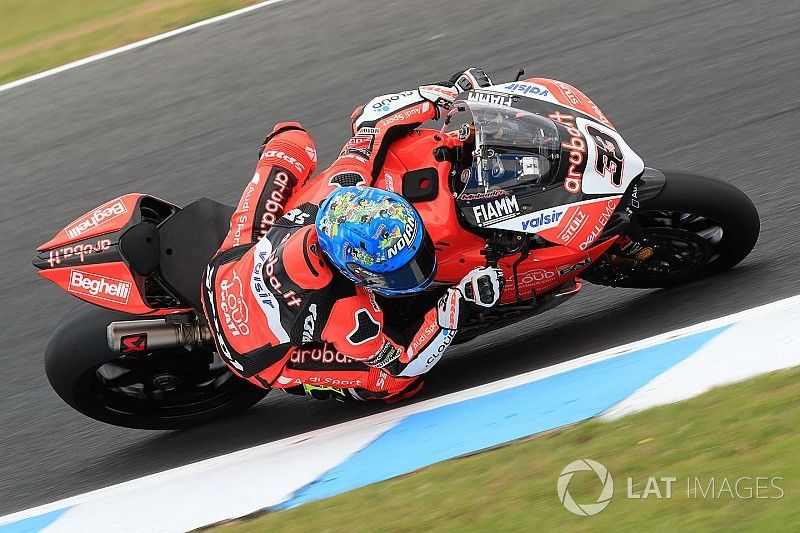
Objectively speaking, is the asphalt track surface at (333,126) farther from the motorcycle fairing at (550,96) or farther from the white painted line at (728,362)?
the motorcycle fairing at (550,96)

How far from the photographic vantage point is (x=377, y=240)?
4.07 m

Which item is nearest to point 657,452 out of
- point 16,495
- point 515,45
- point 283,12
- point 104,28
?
point 16,495

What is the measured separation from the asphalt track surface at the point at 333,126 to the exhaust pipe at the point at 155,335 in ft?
1.82

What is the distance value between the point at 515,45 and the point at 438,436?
453 centimetres

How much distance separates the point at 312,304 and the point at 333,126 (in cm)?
356

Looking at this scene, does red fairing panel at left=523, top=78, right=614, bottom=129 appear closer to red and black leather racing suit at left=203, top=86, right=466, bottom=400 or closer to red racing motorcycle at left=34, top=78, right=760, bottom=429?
red racing motorcycle at left=34, top=78, right=760, bottom=429

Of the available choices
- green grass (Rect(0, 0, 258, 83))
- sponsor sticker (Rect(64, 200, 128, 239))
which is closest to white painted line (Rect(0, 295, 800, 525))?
sponsor sticker (Rect(64, 200, 128, 239))

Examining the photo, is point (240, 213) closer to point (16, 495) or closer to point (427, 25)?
point (16, 495)

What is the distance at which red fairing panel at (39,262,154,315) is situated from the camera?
4.91 m

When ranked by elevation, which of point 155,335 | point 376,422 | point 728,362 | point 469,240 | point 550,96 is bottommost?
point 376,422

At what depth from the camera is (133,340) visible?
16.3ft

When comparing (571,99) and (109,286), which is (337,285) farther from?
(571,99)

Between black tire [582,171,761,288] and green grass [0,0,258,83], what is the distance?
6350 millimetres

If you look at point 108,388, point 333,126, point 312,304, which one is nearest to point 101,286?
point 108,388
